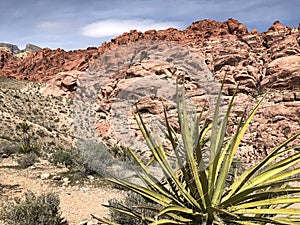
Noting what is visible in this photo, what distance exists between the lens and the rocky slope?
16656 millimetres

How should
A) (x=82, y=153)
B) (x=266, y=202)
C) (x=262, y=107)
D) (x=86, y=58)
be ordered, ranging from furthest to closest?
(x=86, y=58), (x=262, y=107), (x=82, y=153), (x=266, y=202)

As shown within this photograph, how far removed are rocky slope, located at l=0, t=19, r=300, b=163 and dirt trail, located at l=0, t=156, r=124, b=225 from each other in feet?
22.2

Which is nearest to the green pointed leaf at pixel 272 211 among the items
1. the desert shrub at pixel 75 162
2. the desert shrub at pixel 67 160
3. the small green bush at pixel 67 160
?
the desert shrub at pixel 75 162

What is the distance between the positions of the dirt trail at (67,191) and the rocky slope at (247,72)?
22.2 ft

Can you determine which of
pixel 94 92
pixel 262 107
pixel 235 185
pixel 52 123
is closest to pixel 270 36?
pixel 262 107

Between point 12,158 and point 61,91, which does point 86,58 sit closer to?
point 61,91

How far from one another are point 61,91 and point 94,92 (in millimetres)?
13069

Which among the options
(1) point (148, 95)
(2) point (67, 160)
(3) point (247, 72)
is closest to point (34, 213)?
(2) point (67, 160)

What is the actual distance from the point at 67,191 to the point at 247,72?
1993 cm

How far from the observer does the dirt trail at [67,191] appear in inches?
273

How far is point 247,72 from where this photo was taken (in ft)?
79.2

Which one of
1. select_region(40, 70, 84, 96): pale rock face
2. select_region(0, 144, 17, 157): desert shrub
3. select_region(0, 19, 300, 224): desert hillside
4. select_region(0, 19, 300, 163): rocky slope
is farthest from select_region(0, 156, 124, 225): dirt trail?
select_region(40, 70, 84, 96): pale rock face

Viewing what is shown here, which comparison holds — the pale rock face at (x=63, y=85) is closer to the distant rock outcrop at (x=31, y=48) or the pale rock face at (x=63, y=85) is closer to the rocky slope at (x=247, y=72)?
the rocky slope at (x=247, y=72)

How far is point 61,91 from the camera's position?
40.2 metres
